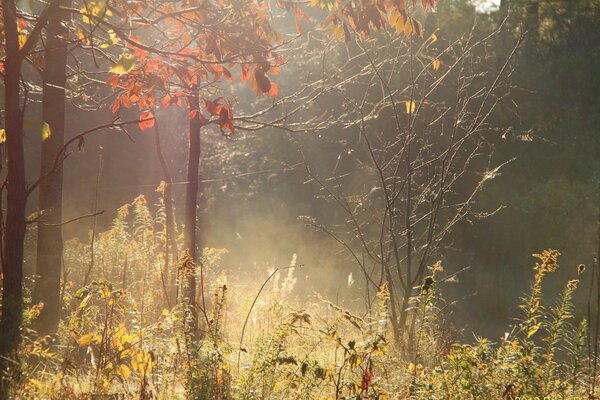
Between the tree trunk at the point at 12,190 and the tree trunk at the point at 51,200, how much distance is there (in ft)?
5.30

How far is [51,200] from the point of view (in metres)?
5.54

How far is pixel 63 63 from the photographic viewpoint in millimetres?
5500

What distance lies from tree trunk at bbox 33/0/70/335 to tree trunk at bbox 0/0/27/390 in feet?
5.30

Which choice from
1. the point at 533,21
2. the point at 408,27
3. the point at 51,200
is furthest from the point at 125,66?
the point at 533,21

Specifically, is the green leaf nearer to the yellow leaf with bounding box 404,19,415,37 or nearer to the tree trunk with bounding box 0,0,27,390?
the tree trunk with bounding box 0,0,27,390

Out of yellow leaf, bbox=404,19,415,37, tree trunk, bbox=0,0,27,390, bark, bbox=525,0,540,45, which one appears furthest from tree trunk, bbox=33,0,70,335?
bark, bbox=525,0,540,45

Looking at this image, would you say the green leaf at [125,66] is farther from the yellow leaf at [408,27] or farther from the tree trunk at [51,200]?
the tree trunk at [51,200]

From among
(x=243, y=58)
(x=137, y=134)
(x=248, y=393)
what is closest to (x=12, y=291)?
(x=248, y=393)

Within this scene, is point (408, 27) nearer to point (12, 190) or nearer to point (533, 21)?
point (12, 190)

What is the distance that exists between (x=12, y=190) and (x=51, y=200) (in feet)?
6.23

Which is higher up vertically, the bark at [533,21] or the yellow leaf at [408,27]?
the bark at [533,21]

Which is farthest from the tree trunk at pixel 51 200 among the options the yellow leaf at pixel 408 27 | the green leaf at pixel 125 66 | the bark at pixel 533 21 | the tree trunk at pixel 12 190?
the bark at pixel 533 21

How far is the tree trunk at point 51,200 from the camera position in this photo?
546cm

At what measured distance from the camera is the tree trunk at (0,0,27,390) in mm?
3680
